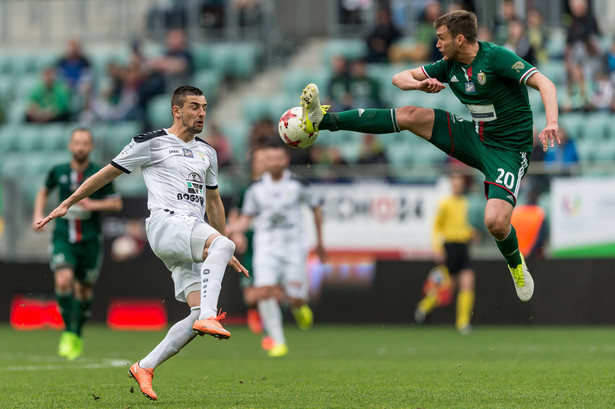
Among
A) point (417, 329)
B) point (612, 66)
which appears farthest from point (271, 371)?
point (612, 66)

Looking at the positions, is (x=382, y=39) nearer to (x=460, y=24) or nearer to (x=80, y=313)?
(x=80, y=313)

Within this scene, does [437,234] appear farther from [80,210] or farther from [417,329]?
[80,210]

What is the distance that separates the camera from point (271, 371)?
1034 centimetres

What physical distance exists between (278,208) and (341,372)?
4.15m

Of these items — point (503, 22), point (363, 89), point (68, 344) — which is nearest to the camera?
point (68, 344)

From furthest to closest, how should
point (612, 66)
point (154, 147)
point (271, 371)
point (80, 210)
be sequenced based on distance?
point (612, 66) → point (80, 210) → point (271, 371) → point (154, 147)

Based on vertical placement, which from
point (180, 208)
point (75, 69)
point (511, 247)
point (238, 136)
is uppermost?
point (75, 69)

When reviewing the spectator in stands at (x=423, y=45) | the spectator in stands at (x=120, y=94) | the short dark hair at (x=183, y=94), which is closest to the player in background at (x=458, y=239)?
the spectator in stands at (x=423, y=45)

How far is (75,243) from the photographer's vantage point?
12.6 m

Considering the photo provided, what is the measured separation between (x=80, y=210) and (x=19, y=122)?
410 inches

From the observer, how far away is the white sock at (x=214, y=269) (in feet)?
25.4

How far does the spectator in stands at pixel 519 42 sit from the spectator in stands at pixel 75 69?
8455 mm

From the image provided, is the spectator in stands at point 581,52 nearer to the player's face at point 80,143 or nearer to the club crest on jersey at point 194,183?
the player's face at point 80,143

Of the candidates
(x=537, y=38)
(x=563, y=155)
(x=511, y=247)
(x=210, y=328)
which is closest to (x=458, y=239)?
(x=563, y=155)
